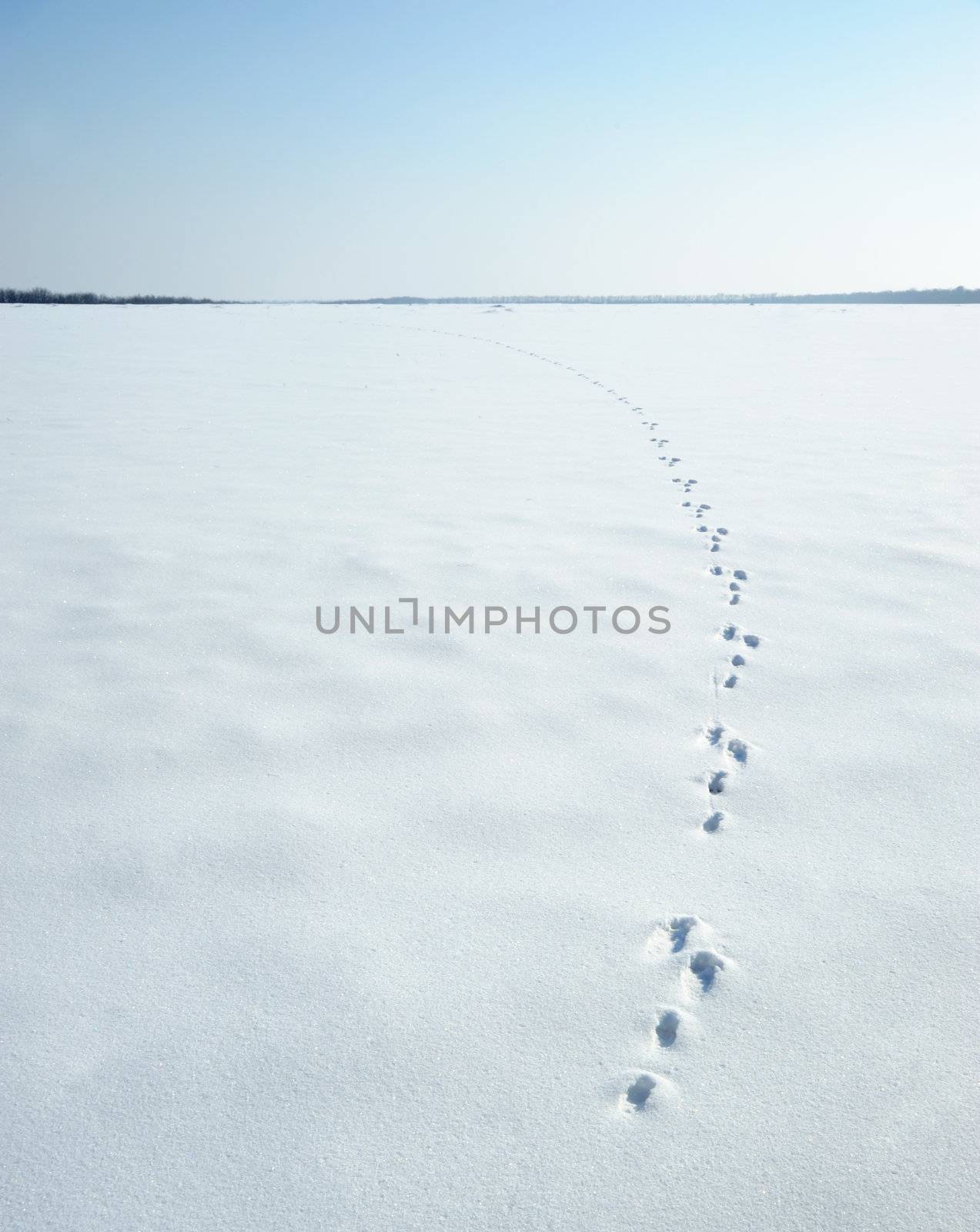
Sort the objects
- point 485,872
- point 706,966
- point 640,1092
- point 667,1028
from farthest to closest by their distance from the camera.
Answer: point 485,872, point 706,966, point 667,1028, point 640,1092

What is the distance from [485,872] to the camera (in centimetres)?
183

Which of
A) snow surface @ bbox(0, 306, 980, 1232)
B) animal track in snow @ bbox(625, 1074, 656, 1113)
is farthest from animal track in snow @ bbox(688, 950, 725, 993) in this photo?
animal track in snow @ bbox(625, 1074, 656, 1113)

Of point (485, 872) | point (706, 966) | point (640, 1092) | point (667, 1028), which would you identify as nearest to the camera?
point (640, 1092)

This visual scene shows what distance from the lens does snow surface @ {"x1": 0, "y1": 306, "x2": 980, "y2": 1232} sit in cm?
126

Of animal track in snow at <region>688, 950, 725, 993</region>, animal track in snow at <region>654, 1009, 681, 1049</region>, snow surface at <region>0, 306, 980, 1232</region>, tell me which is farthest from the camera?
animal track in snow at <region>688, 950, 725, 993</region>

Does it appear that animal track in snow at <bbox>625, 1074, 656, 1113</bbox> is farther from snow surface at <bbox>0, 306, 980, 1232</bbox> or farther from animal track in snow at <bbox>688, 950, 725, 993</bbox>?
animal track in snow at <bbox>688, 950, 725, 993</bbox>

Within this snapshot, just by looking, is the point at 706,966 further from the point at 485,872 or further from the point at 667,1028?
the point at 485,872

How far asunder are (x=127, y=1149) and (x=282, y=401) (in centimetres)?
740

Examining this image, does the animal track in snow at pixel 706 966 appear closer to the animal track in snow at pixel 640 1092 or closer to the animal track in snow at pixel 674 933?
the animal track in snow at pixel 674 933

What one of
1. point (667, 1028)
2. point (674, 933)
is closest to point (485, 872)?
point (674, 933)

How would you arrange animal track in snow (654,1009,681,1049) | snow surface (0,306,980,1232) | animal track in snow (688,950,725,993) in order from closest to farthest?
snow surface (0,306,980,1232), animal track in snow (654,1009,681,1049), animal track in snow (688,950,725,993)

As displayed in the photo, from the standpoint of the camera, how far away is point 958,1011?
1.51 metres

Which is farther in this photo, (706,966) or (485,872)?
(485,872)

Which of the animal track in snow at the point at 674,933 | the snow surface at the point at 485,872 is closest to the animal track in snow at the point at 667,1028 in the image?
the snow surface at the point at 485,872
